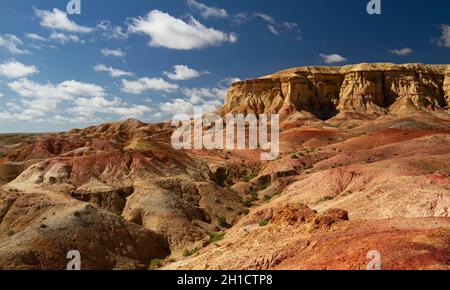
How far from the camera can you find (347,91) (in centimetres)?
10088

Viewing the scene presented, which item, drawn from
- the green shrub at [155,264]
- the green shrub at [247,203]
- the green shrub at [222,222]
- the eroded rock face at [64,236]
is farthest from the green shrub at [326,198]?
the green shrub at [155,264]

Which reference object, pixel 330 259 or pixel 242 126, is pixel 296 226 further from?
pixel 242 126

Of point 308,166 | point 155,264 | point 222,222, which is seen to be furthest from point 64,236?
point 308,166

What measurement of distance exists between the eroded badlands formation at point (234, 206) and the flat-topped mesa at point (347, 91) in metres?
27.1

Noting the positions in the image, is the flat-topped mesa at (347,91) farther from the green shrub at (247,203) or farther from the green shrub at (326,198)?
the green shrub at (326,198)

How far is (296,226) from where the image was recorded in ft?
59.2

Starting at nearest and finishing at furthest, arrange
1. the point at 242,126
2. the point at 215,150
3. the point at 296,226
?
the point at 296,226
the point at 215,150
the point at 242,126

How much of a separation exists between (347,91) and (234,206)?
7157 centimetres

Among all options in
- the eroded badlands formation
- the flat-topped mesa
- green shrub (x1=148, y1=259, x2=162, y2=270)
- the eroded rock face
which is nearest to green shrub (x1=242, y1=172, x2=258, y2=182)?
the eroded badlands formation

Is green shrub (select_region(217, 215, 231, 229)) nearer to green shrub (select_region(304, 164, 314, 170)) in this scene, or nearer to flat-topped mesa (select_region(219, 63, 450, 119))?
green shrub (select_region(304, 164, 314, 170))

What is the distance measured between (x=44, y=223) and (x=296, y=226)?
14715 mm

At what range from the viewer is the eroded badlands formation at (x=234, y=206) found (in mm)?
15156

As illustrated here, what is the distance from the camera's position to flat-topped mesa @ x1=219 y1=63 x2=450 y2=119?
321 feet
